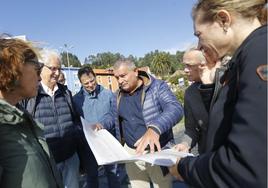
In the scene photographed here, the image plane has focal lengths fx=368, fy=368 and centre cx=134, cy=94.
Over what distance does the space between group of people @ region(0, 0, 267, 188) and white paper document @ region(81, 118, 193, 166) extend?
8.9 inches

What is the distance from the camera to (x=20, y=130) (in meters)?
2.18

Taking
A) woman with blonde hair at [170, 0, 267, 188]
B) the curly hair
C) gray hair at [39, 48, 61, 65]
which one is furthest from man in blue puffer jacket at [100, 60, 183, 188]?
woman with blonde hair at [170, 0, 267, 188]

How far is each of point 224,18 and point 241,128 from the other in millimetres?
473

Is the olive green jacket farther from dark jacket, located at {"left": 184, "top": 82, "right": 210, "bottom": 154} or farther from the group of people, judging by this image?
dark jacket, located at {"left": 184, "top": 82, "right": 210, "bottom": 154}

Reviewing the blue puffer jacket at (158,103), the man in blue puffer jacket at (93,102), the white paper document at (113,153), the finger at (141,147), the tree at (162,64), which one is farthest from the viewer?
the tree at (162,64)

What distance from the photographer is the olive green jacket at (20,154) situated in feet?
6.63

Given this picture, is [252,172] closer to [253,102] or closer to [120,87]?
[253,102]

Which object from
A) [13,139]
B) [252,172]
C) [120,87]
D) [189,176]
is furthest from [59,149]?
[252,172]

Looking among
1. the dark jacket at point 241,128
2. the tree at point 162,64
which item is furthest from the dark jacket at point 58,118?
the tree at point 162,64

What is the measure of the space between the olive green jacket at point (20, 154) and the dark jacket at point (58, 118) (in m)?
1.81

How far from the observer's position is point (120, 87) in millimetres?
4090

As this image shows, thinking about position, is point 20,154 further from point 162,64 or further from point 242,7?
point 162,64

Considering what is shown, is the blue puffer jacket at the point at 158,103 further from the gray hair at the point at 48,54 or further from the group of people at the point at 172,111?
the gray hair at the point at 48,54

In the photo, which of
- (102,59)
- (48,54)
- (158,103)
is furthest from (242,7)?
(102,59)
